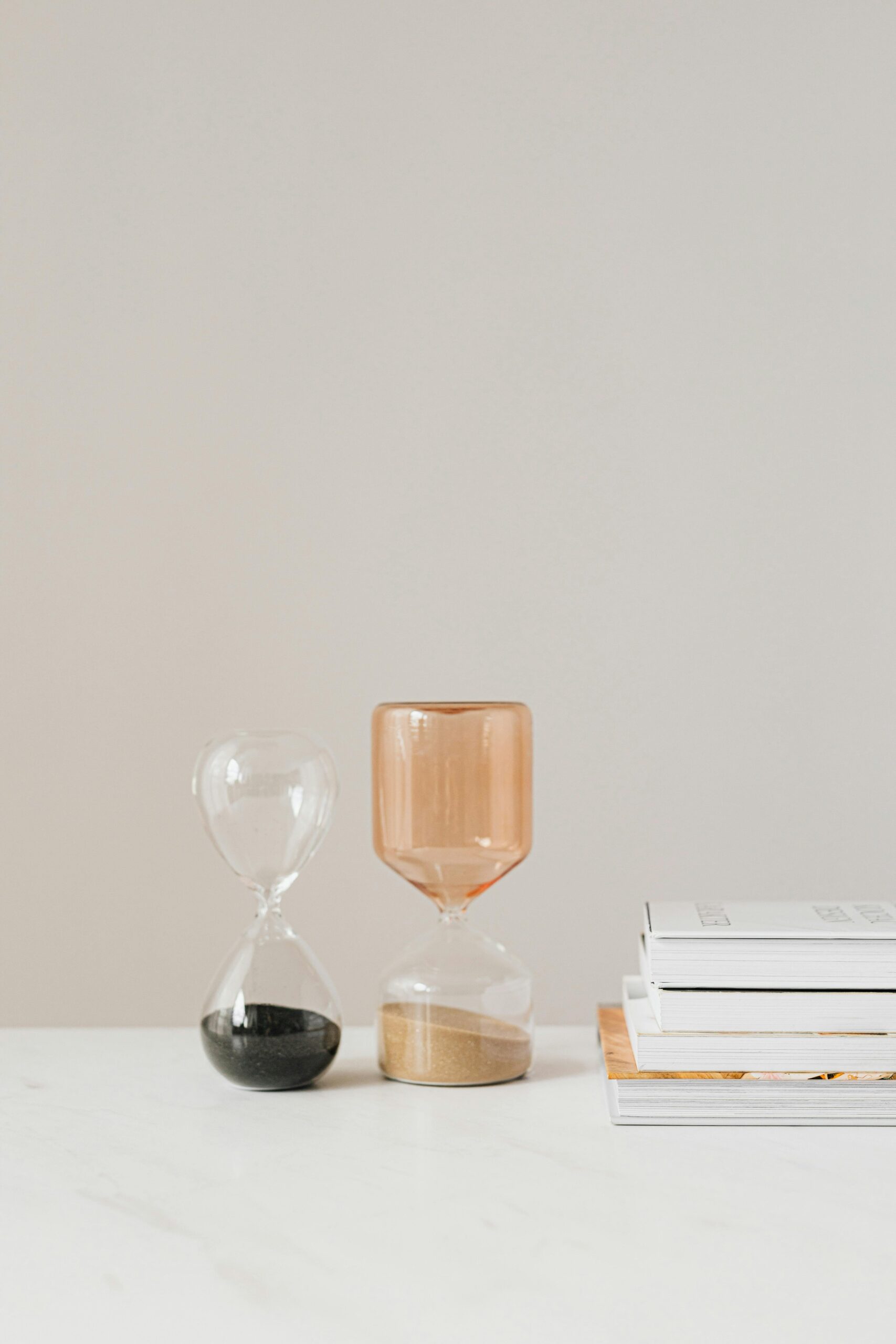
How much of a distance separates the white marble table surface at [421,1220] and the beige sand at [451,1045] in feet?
0.04

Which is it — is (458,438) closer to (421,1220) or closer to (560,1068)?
(560,1068)

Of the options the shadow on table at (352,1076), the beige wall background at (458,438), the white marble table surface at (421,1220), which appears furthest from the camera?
the beige wall background at (458,438)

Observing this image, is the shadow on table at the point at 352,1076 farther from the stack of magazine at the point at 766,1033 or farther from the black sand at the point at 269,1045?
the stack of magazine at the point at 766,1033

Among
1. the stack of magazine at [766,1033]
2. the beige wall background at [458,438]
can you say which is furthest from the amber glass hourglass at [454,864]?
the beige wall background at [458,438]

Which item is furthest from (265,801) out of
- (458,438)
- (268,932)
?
(458,438)

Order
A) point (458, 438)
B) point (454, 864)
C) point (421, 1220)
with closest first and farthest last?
point (421, 1220), point (454, 864), point (458, 438)

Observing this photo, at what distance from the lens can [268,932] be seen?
2.96 feet

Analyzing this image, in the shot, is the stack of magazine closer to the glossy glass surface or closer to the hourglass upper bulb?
the glossy glass surface

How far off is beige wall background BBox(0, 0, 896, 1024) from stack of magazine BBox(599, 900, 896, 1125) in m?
1.19

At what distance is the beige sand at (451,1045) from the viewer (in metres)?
0.90

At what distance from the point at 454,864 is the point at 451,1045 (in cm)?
13

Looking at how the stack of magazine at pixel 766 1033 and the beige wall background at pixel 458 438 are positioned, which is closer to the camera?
the stack of magazine at pixel 766 1033

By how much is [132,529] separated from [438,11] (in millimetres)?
978

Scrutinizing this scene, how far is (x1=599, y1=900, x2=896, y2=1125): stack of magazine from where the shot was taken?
807 mm
